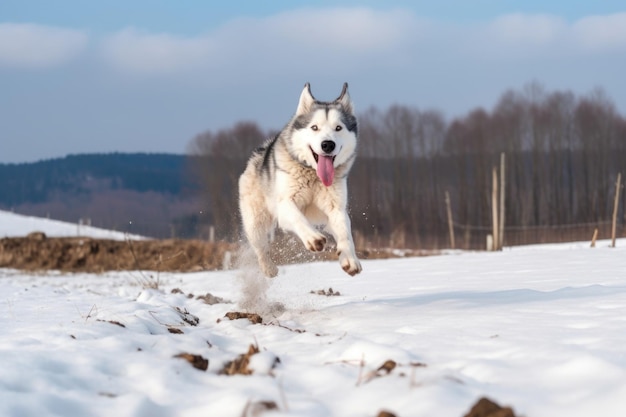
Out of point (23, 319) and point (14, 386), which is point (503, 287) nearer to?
point (23, 319)

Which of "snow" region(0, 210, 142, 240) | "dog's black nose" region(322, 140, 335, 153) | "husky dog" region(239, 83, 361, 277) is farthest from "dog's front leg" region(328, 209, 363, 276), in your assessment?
"snow" region(0, 210, 142, 240)

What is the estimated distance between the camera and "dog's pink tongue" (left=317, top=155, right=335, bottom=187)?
20.3 feet

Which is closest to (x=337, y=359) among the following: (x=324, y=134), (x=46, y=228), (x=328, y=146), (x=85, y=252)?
(x=328, y=146)

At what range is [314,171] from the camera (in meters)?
6.43

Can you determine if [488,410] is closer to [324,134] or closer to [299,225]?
[299,225]

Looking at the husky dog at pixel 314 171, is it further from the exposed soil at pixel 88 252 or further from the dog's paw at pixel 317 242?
the exposed soil at pixel 88 252

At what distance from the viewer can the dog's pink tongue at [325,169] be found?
20.3ft

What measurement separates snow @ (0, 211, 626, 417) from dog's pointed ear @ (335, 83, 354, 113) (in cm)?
218

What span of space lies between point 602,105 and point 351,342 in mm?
55330

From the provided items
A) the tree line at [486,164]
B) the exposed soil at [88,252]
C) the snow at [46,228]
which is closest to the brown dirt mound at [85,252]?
the exposed soil at [88,252]

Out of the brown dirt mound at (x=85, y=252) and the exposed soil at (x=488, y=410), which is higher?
the exposed soil at (x=488, y=410)

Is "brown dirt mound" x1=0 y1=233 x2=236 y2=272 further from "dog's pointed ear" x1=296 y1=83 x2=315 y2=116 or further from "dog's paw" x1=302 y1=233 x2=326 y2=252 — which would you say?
"dog's paw" x1=302 y1=233 x2=326 y2=252

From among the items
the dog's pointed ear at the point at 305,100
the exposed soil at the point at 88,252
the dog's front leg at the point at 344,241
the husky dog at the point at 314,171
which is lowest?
the exposed soil at the point at 88,252

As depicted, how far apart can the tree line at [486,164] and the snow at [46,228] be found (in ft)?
39.9
